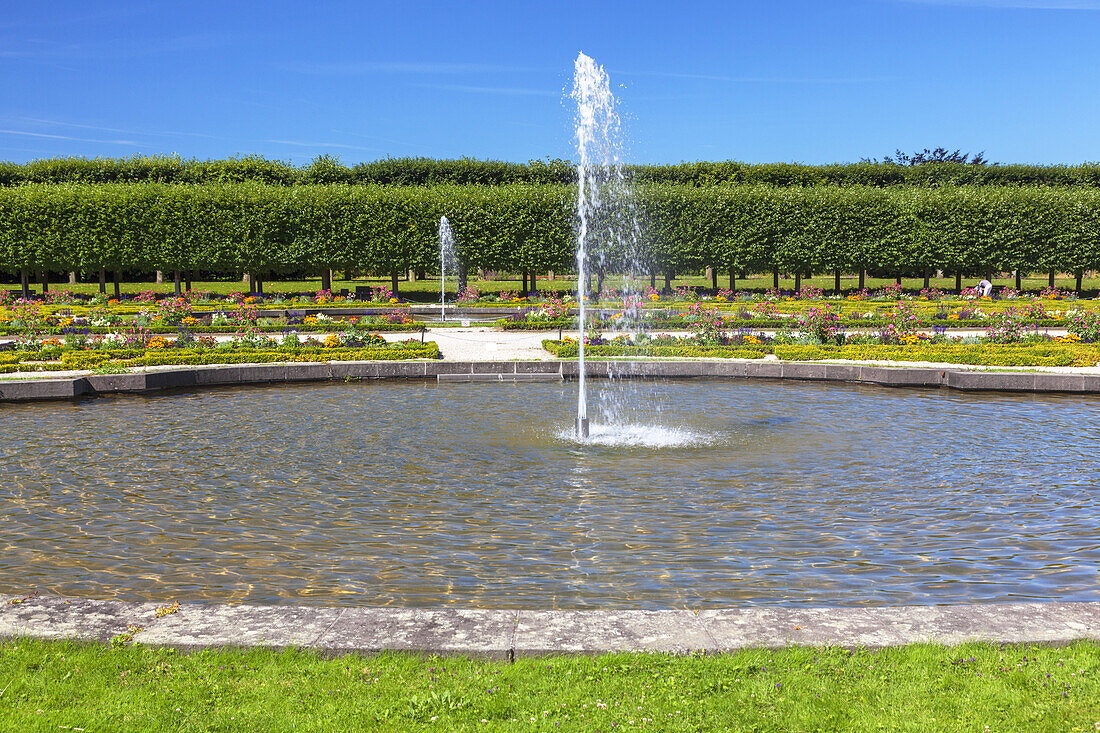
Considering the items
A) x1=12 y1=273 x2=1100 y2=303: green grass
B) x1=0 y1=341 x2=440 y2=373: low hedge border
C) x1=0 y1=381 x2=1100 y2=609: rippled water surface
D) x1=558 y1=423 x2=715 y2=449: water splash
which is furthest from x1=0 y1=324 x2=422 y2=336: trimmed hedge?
x1=12 y1=273 x2=1100 y2=303: green grass

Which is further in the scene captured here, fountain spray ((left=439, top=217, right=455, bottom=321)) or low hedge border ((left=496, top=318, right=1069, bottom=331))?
fountain spray ((left=439, top=217, right=455, bottom=321))

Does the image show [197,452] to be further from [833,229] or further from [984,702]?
[833,229]

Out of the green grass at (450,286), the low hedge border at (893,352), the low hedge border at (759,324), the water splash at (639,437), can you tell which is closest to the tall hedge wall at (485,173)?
the green grass at (450,286)

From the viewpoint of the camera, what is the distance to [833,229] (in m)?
50.8

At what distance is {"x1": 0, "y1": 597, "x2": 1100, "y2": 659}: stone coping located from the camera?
471cm

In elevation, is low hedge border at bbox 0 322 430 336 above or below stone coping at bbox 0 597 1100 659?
above

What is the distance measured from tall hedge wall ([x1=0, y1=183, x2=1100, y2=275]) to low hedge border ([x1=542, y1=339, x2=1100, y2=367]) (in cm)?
2961

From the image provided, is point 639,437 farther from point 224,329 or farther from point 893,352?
point 224,329

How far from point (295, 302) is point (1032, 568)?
3489 cm

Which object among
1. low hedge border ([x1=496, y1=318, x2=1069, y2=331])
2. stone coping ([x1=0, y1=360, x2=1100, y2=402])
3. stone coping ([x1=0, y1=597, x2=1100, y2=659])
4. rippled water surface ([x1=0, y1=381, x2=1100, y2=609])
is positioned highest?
low hedge border ([x1=496, y1=318, x2=1069, y2=331])

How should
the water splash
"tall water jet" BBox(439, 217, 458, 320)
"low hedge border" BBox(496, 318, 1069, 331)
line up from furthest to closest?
"tall water jet" BBox(439, 217, 458, 320)
"low hedge border" BBox(496, 318, 1069, 331)
the water splash

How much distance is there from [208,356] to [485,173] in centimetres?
4551

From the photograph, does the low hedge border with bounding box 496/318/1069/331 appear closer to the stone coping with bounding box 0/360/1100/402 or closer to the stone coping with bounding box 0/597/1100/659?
the stone coping with bounding box 0/360/1100/402

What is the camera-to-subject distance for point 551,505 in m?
8.74
